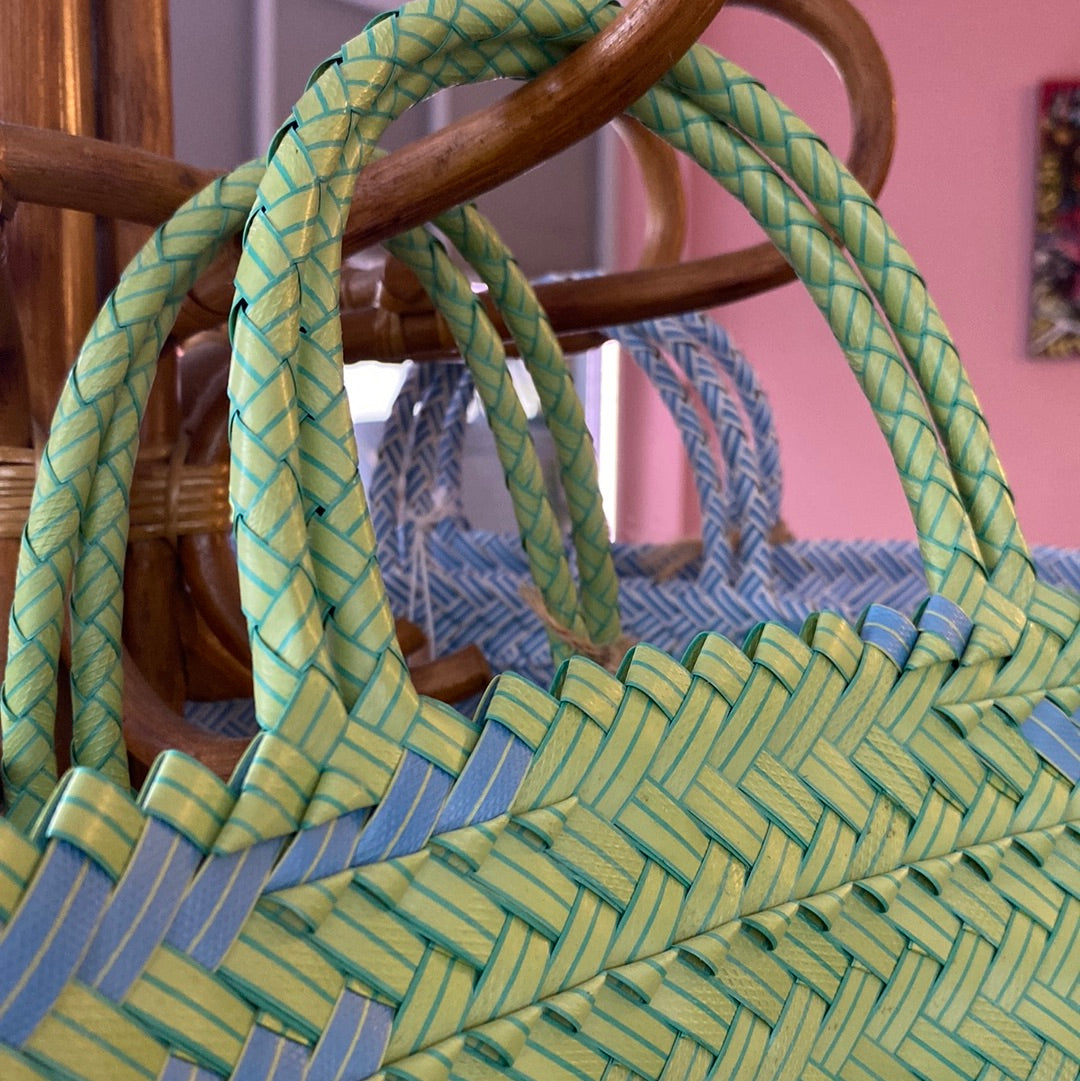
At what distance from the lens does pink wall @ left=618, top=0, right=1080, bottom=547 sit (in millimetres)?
A: 2020

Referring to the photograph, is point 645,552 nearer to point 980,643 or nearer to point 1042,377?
point 980,643

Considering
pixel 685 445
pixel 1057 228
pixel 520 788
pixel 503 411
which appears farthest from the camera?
pixel 1057 228

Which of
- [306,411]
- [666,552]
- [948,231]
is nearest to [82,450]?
[306,411]

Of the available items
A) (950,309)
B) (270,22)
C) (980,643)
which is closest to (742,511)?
(980,643)

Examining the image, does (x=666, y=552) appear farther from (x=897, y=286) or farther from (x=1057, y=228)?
(x=1057, y=228)

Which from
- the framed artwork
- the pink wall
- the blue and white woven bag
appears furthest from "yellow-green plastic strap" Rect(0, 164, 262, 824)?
the framed artwork

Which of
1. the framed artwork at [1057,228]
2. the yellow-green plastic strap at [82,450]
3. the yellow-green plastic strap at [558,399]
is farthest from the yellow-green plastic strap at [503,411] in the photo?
the framed artwork at [1057,228]

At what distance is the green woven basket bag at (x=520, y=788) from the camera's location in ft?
0.66

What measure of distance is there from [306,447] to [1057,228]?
6.91ft

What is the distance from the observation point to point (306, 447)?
23 centimetres

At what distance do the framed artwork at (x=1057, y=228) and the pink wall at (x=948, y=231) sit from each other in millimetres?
30

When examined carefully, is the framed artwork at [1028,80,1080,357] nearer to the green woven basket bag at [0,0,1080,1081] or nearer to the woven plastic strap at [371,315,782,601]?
the woven plastic strap at [371,315,782,601]

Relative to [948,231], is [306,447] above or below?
below

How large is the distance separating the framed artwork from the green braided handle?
6.64 feet
